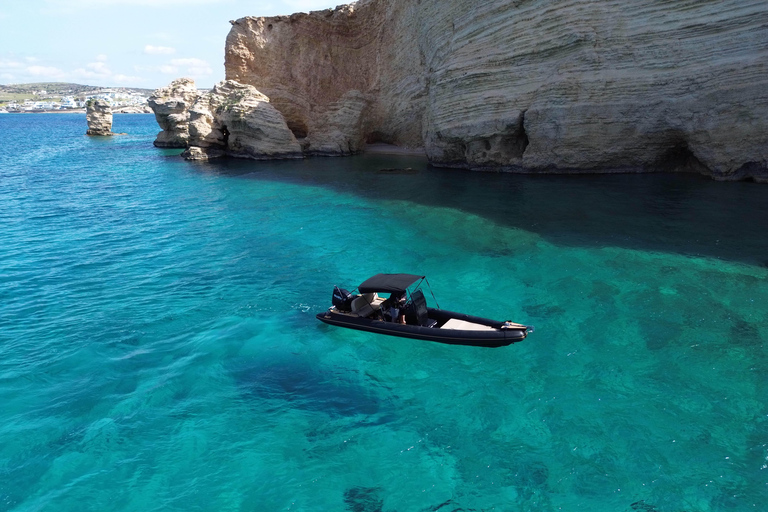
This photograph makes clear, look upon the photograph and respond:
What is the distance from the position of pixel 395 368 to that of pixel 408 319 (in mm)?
1456

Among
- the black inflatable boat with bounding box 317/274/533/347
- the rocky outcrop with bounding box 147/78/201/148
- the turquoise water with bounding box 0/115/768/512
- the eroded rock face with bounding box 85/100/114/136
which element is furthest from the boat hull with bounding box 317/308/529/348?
the eroded rock face with bounding box 85/100/114/136

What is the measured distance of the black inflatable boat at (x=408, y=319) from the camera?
11334mm

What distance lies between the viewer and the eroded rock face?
243ft

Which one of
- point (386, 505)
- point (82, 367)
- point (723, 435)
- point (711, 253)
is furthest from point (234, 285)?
point (711, 253)

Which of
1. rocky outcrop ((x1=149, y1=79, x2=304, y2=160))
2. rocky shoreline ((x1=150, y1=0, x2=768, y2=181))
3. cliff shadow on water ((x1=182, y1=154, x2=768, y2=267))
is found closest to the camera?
cliff shadow on water ((x1=182, y1=154, x2=768, y2=267))

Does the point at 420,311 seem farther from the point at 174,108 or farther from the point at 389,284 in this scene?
the point at 174,108

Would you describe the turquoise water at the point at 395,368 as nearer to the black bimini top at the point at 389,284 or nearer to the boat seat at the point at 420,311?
the boat seat at the point at 420,311

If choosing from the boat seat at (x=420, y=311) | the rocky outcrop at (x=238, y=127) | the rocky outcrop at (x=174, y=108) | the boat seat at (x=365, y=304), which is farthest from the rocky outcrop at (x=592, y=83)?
the rocky outcrop at (x=174, y=108)

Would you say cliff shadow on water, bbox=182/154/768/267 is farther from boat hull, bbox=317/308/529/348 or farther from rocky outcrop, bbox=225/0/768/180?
boat hull, bbox=317/308/529/348

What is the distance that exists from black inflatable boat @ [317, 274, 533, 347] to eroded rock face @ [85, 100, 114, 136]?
77570mm

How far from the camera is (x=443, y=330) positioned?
11.6 metres

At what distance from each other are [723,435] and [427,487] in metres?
5.33

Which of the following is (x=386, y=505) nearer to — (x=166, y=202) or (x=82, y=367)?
(x=82, y=367)

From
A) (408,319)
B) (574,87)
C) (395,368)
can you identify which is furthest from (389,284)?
(574,87)
